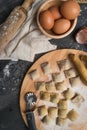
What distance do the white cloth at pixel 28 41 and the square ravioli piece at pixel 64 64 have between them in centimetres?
7

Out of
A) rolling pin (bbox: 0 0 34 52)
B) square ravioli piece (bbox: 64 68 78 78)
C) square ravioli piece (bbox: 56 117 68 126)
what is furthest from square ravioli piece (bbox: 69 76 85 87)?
rolling pin (bbox: 0 0 34 52)

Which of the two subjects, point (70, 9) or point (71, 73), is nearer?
point (70, 9)

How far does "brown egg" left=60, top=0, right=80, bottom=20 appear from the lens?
111cm

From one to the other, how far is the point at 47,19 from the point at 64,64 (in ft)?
0.55

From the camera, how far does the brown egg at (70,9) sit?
1.11m

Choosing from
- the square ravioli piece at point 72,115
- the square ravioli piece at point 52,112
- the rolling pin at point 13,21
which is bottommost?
the square ravioli piece at point 72,115

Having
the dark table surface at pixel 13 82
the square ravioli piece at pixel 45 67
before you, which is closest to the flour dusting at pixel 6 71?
the dark table surface at pixel 13 82

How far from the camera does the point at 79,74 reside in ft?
3.96

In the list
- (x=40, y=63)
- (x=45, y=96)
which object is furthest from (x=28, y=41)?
(x=45, y=96)

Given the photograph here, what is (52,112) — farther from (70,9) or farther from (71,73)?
(70,9)

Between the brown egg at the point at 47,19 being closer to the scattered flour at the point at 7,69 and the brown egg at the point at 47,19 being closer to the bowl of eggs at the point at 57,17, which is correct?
the bowl of eggs at the point at 57,17

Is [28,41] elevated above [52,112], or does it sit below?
above

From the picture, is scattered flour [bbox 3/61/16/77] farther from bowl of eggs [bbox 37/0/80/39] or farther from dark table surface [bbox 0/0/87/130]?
bowl of eggs [bbox 37/0/80/39]

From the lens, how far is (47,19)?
3.65ft
